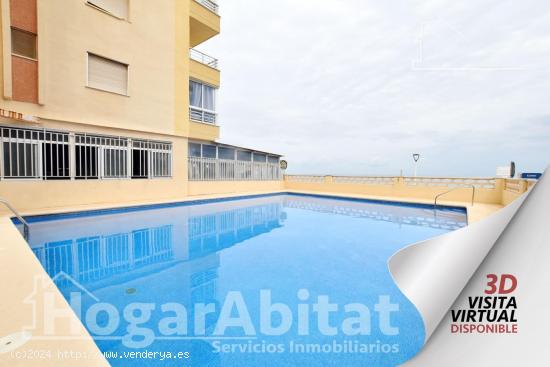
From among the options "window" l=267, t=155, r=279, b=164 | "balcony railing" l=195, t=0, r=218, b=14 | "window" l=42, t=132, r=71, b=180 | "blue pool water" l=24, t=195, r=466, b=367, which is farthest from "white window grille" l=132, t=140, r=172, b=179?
"window" l=267, t=155, r=279, b=164

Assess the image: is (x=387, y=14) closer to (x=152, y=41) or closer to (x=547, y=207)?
(x=152, y=41)

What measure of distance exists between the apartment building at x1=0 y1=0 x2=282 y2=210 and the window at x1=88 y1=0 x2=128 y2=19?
1.6 inches

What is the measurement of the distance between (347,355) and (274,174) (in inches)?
707

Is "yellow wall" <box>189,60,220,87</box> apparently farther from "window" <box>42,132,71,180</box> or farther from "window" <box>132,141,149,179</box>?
"window" <box>42,132,71,180</box>

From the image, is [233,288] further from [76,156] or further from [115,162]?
[115,162]

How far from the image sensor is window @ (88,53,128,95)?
9.99m

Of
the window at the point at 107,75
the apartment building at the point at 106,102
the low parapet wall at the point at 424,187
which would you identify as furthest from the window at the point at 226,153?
the low parapet wall at the point at 424,187

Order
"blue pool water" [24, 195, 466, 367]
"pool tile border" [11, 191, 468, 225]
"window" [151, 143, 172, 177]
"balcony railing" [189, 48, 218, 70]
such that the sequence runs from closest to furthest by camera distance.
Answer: "blue pool water" [24, 195, 466, 367] → "pool tile border" [11, 191, 468, 225] → "window" [151, 143, 172, 177] → "balcony railing" [189, 48, 218, 70]

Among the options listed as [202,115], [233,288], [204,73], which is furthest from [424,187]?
[204,73]

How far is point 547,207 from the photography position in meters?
1.06

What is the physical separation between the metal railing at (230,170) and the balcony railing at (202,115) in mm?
2237

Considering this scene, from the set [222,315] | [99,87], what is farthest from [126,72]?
[222,315]

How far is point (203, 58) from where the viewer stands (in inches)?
577

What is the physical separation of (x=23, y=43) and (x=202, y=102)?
7.31 meters
